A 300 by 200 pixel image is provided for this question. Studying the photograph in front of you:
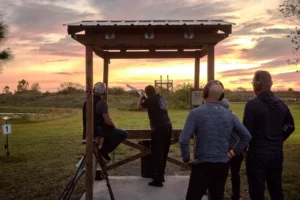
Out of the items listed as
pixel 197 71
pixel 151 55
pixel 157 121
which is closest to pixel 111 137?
pixel 157 121

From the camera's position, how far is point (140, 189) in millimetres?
6332

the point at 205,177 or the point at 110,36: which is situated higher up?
the point at 110,36

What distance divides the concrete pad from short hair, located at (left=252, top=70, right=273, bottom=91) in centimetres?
297

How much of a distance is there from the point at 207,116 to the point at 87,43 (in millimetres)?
2794

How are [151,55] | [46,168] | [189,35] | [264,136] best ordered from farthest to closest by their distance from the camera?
[46,168] < [151,55] < [189,35] < [264,136]

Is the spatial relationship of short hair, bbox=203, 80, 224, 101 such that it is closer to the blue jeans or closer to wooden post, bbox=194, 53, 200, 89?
the blue jeans

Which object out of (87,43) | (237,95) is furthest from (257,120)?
(237,95)

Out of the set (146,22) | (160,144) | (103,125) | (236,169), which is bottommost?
(236,169)

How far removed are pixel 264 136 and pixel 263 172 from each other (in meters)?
0.39

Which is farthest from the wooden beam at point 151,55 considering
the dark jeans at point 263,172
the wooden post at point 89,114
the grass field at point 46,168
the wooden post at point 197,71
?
the dark jeans at point 263,172

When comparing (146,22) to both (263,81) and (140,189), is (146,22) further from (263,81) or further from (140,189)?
(140,189)

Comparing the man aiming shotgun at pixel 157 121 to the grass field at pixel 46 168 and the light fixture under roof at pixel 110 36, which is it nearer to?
the light fixture under roof at pixel 110 36

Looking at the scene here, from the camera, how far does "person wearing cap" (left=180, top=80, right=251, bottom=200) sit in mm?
3164

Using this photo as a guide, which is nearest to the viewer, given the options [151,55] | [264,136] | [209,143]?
[209,143]
